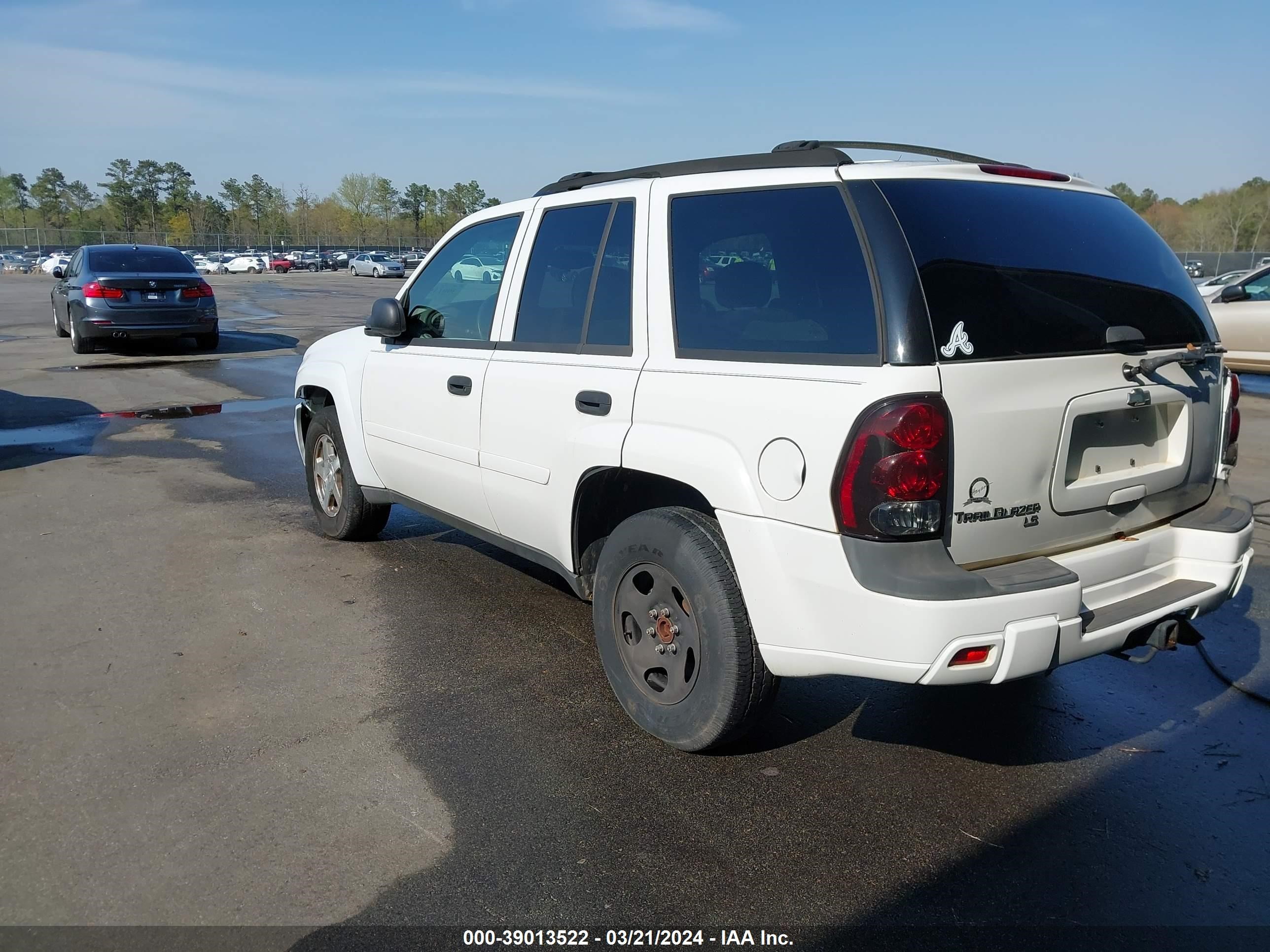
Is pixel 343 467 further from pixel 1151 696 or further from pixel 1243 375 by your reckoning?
pixel 1243 375

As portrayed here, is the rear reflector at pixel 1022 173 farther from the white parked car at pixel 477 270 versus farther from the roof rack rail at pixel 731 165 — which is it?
the white parked car at pixel 477 270

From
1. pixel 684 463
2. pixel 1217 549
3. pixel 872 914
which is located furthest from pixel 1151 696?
pixel 684 463

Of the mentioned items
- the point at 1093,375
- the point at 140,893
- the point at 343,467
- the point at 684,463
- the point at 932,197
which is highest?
the point at 932,197

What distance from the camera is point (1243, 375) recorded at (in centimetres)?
1502

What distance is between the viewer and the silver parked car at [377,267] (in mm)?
60750

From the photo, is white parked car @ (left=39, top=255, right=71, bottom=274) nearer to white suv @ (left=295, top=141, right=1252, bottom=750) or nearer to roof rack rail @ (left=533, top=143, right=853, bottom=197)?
roof rack rail @ (left=533, top=143, right=853, bottom=197)

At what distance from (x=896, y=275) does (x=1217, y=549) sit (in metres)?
1.64

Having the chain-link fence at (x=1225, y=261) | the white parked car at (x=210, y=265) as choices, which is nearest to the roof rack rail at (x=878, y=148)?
the chain-link fence at (x=1225, y=261)

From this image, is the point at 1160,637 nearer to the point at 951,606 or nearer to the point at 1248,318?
the point at 951,606

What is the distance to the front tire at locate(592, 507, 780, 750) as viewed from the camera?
11.0ft

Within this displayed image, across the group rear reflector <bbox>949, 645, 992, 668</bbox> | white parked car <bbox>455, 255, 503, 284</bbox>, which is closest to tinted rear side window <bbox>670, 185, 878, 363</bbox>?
Result: rear reflector <bbox>949, 645, 992, 668</bbox>

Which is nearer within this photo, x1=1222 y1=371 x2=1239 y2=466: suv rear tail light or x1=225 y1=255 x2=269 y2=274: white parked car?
x1=1222 y1=371 x2=1239 y2=466: suv rear tail light

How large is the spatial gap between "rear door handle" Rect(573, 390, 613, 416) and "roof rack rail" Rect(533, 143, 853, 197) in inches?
34.9

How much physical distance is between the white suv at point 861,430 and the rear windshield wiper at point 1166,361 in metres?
0.01
